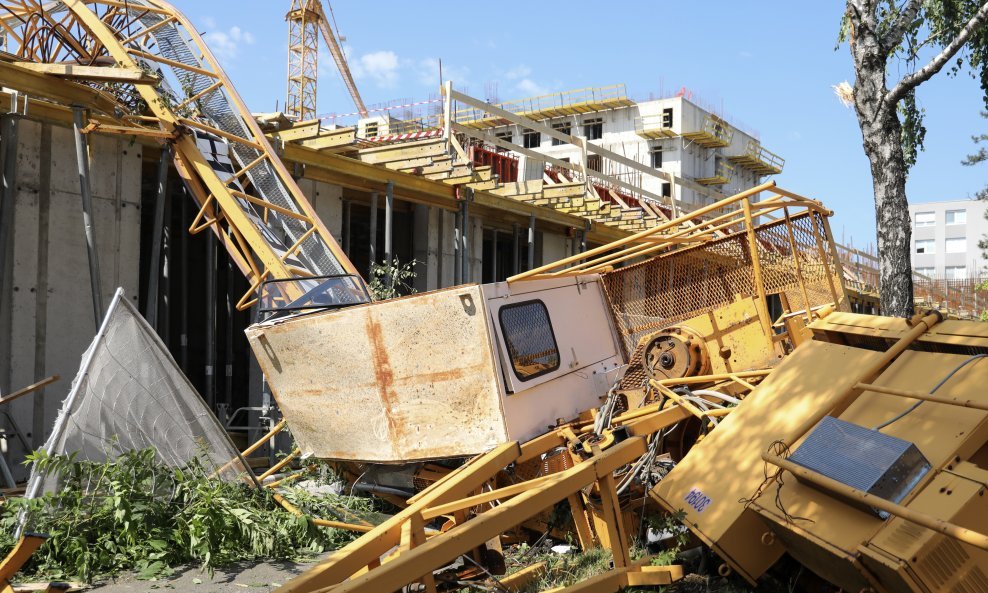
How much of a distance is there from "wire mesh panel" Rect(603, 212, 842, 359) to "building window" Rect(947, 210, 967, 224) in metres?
70.4

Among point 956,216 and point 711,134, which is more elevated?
point 711,134

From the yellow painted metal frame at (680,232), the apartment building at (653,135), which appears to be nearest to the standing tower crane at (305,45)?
the apartment building at (653,135)

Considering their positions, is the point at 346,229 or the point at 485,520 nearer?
the point at 485,520

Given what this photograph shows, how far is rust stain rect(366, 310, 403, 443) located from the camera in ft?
21.2

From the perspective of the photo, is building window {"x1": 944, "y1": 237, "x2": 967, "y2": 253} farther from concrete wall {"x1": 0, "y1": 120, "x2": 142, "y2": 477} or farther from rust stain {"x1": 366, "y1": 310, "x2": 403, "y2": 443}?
rust stain {"x1": 366, "y1": 310, "x2": 403, "y2": 443}

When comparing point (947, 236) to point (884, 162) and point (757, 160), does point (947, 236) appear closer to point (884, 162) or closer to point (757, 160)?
point (757, 160)

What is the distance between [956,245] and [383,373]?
241 feet

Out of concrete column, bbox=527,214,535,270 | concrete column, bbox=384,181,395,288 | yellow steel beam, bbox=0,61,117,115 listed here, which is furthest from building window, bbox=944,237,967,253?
yellow steel beam, bbox=0,61,117,115

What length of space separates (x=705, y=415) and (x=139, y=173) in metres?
7.52

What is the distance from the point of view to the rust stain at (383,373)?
6.47 metres

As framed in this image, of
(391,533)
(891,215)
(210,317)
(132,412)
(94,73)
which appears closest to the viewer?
(391,533)

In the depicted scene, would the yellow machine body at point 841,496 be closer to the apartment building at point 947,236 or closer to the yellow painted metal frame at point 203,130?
the yellow painted metal frame at point 203,130

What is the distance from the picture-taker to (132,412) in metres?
6.09

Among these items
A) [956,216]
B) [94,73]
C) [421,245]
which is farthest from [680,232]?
[956,216]
